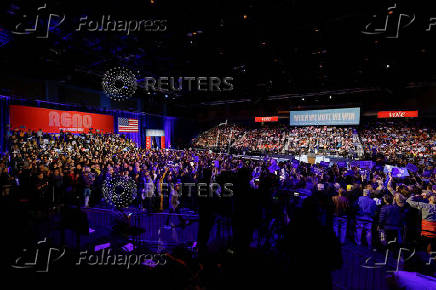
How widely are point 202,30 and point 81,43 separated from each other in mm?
6299

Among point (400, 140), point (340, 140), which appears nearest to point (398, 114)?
point (400, 140)

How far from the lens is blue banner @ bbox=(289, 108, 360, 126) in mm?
18625

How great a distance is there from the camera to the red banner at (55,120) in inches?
540

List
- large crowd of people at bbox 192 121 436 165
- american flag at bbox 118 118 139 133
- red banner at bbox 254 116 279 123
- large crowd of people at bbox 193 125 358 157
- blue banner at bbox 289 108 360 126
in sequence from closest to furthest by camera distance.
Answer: large crowd of people at bbox 192 121 436 165 → blue banner at bbox 289 108 360 126 → large crowd of people at bbox 193 125 358 157 → american flag at bbox 118 118 139 133 → red banner at bbox 254 116 279 123

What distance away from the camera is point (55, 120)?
15578 mm

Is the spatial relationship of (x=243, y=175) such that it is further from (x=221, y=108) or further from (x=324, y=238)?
(x=221, y=108)

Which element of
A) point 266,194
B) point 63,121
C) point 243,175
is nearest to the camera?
point 243,175

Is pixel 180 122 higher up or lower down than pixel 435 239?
higher up

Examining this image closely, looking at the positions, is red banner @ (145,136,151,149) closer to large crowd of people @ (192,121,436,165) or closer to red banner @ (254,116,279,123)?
large crowd of people @ (192,121,436,165)

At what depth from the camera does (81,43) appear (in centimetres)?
1055

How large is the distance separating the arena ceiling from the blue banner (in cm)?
262

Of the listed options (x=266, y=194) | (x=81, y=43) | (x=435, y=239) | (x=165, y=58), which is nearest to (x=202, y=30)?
(x=165, y=58)

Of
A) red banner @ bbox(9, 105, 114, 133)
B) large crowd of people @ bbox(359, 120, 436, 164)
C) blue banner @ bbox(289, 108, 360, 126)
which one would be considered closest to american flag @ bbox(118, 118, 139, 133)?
red banner @ bbox(9, 105, 114, 133)

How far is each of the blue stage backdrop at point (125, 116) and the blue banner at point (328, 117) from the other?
1564 cm
